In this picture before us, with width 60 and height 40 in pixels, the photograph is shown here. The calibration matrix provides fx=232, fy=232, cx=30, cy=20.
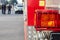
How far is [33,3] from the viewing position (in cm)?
313

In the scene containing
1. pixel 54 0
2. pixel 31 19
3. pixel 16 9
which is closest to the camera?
pixel 54 0

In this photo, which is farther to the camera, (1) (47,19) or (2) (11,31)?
(2) (11,31)

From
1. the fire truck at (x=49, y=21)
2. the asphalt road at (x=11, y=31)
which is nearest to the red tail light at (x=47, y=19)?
the fire truck at (x=49, y=21)

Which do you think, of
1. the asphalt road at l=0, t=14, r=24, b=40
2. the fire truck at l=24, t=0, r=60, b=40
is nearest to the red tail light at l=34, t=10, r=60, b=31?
the fire truck at l=24, t=0, r=60, b=40

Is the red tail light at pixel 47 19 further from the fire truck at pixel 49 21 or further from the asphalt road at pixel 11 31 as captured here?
the asphalt road at pixel 11 31

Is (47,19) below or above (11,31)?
above

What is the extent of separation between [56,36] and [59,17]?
0.75ft

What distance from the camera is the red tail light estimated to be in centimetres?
257

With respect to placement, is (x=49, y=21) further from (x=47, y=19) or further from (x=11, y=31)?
(x=11, y=31)

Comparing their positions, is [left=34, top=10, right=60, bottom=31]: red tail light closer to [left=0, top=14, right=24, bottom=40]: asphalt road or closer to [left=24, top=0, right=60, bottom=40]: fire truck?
[left=24, top=0, right=60, bottom=40]: fire truck

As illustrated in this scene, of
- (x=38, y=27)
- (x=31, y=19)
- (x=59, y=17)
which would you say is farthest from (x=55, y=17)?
(x=31, y=19)

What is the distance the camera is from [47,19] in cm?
258

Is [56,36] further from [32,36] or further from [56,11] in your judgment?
[32,36]

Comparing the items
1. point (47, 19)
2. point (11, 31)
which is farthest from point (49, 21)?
point (11, 31)
